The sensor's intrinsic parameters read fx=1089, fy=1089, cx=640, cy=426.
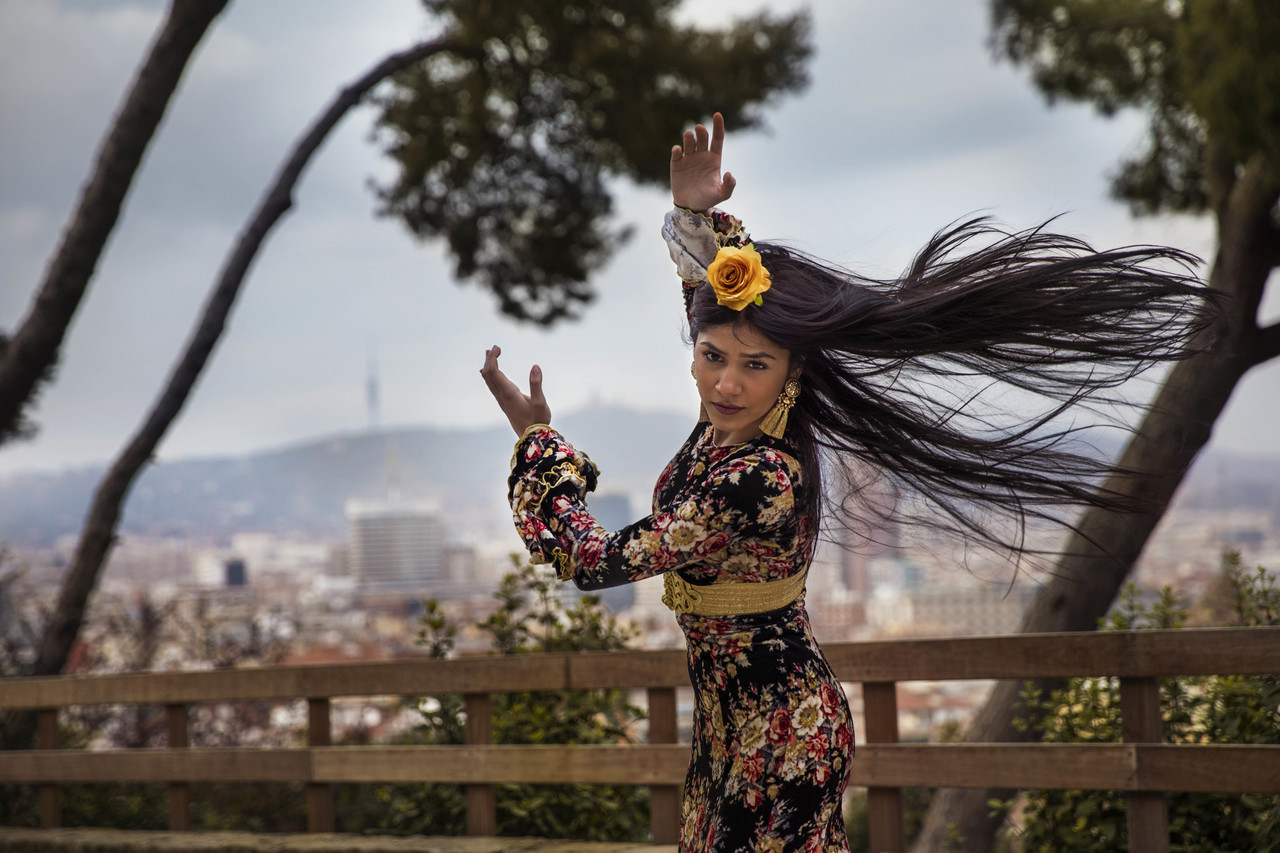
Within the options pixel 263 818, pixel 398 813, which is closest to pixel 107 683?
pixel 398 813

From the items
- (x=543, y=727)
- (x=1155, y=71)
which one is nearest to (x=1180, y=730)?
(x=543, y=727)

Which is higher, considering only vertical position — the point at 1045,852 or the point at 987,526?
the point at 987,526

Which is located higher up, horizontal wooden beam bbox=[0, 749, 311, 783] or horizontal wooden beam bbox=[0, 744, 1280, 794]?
horizontal wooden beam bbox=[0, 744, 1280, 794]

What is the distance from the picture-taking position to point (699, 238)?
2.26 m

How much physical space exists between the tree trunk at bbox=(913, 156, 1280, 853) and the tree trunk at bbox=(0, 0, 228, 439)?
490cm

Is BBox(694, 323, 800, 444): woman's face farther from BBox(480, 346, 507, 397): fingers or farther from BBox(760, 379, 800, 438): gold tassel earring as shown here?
BBox(480, 346, 507, 397): fingers

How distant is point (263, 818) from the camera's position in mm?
5934

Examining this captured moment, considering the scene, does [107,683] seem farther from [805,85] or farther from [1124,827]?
[805,85]

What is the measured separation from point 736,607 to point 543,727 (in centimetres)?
216

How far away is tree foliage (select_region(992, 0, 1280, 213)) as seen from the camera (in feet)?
14.9

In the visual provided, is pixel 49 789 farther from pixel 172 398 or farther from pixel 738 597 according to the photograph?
pixel 738 597

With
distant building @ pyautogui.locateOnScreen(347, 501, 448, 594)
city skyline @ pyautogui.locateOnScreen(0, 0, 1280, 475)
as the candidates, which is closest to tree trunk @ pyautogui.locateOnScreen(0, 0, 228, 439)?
city skyline @ pyautogui.locateOnScreen(0, 0, 1280, 475)

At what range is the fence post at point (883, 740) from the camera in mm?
3143

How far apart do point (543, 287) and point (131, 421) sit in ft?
35.0
